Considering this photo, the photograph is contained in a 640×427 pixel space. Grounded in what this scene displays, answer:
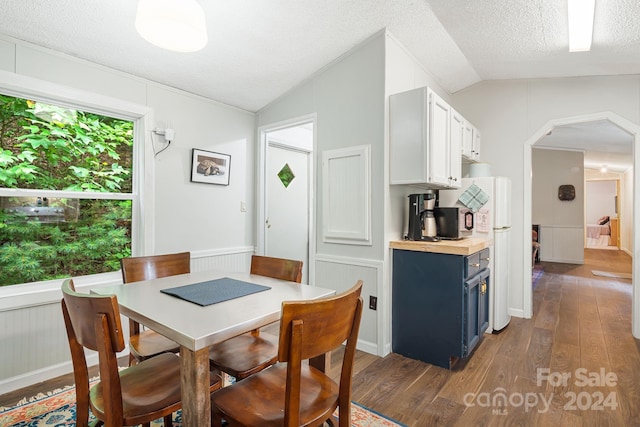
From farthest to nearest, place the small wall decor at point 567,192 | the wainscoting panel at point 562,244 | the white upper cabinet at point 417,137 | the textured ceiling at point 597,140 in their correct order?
1. the small wall decor at point 567,192
2. the wainscoting panel at point 562,244
3. the textured ceiling at point 597,140
4. the white upper cabinet at point 417,137

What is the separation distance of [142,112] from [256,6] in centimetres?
129

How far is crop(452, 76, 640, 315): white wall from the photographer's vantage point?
3248 millimetres

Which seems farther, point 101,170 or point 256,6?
point 101,170

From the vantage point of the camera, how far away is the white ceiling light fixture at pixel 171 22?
4.60 ft

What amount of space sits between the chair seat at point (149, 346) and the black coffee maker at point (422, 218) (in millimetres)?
1951

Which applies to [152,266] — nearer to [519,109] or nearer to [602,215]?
[519,109]

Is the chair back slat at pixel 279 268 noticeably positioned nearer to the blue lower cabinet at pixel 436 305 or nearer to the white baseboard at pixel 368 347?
the blue lower cabinet at pixel 436 305

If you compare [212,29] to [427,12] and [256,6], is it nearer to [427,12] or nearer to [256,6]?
[256,6]

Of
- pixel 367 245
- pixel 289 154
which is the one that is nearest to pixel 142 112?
pixel 289 154

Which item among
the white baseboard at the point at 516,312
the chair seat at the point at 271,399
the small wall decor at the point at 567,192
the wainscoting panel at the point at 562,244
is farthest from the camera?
the small wall decor at the point at 567,192

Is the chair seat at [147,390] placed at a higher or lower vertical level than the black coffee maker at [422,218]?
lower

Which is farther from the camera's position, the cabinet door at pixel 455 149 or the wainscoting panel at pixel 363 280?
the cabinet door at pixel 455 149

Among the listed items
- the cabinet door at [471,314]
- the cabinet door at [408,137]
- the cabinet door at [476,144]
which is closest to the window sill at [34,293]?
the cabinet door at [408,137]

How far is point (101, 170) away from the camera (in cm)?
257
